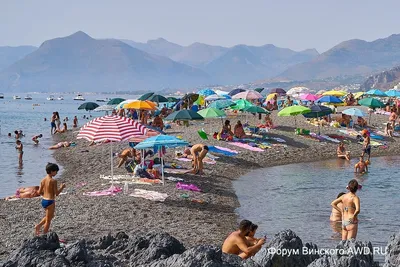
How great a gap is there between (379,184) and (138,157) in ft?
32.5

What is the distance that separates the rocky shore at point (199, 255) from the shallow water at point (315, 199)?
3677 millimetres

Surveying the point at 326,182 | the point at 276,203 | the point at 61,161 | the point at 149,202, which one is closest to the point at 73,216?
the point at 149,202

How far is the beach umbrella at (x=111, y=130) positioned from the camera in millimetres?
17500

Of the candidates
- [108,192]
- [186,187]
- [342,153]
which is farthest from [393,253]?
[342,153]

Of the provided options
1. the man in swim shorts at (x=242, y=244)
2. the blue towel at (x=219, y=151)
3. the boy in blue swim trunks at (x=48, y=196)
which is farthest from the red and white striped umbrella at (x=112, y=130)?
the blue towel at (x=219, y=151)

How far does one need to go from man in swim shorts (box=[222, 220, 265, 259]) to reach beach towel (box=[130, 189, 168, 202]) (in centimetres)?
690

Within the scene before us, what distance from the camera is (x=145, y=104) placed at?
32594 mm

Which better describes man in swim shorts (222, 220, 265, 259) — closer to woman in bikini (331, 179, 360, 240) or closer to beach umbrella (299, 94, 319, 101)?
woman in bikini (331, 179, 360, 240)

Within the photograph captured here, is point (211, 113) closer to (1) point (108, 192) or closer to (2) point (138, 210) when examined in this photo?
(1) point (108, 192)

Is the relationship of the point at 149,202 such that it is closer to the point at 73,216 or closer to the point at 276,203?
the point at 73,216

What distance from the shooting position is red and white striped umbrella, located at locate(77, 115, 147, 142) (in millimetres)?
17500

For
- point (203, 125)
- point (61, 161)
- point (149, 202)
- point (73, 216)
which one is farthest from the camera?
point (203, 125)

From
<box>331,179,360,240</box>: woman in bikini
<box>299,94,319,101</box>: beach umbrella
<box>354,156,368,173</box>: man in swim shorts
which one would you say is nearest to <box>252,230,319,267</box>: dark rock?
<box>331,179,360,240</box>: woman in bikini

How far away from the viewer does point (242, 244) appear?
1105cm
